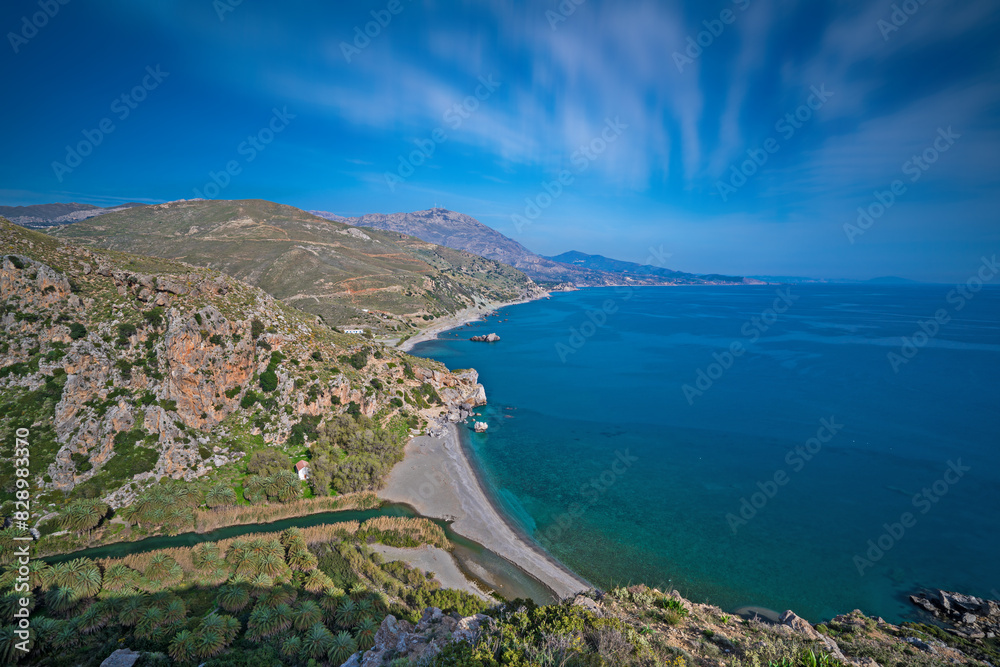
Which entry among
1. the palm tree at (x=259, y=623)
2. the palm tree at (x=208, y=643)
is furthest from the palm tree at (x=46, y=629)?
the palm tree at (x=259, y=623)

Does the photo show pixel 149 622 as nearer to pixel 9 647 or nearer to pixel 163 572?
pixel 9 647

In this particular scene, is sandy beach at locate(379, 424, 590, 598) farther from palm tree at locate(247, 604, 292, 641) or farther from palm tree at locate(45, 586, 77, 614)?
palm tree at locate(45, 586, 77, 614)

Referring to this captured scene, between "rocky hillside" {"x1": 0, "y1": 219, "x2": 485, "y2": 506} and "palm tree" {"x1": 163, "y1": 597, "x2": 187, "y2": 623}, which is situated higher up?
"rocky hillside" {"x1": 0, "y1": 219, "x2": 485, "y2": 506}

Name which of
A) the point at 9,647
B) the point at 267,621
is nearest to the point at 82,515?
the point at 9,647

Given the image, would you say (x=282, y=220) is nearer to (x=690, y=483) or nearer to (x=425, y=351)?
(x=425, y=351)

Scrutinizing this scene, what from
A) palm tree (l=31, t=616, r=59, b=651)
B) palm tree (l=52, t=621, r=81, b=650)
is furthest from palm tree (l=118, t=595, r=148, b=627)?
palm tree (l=31, t=616, r=59, b=651)

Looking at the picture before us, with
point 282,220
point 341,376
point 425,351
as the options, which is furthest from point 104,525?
point 282,220
